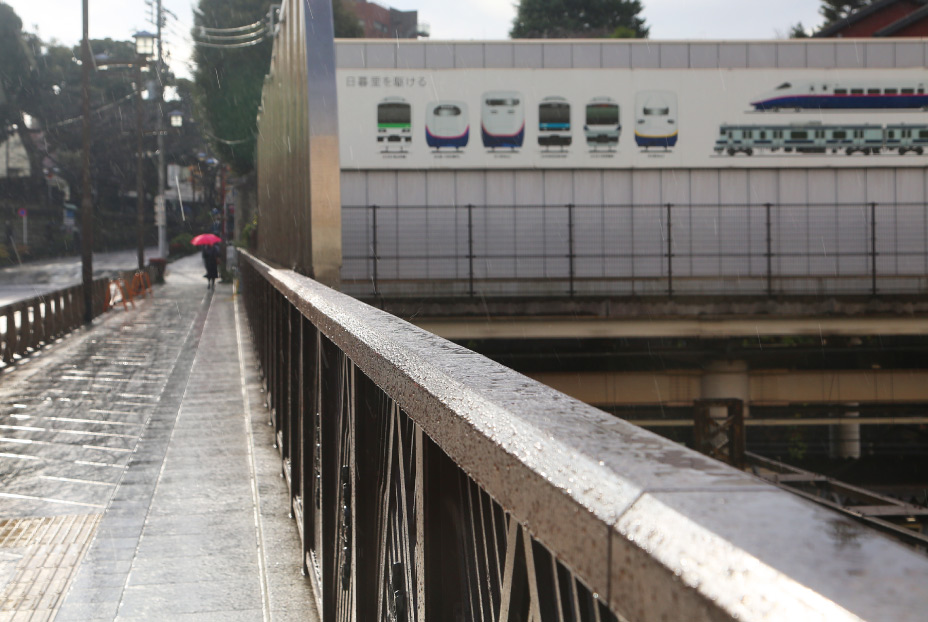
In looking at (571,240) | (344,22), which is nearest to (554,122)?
(571,240)

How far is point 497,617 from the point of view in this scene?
1365 mm

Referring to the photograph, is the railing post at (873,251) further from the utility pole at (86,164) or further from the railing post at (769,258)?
the utility pole at (86,164)

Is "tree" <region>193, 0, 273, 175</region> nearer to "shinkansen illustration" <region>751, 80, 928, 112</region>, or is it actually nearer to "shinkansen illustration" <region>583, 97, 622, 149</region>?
"shinkansen illustration" <region>583, 97, 622, 149</region>

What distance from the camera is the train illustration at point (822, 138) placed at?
→ 1702 centimetres

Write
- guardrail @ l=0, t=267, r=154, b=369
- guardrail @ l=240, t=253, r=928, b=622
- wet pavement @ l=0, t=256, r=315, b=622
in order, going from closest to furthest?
guardrail @ l=240, t=253, r=928, b=622 → wet pavement @ l=0, t=256, r=315, b=622 → guardrail @ l=0, t=267, r=154, b=369

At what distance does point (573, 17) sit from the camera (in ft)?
191

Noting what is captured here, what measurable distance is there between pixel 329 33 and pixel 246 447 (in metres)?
3.77

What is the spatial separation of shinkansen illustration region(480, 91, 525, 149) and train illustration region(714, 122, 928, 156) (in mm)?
3286

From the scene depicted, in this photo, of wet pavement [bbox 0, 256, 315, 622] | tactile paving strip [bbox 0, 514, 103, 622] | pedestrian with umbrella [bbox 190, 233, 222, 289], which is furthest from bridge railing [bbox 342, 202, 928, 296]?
pedestrian with umbrella [bbox 190, 233, 222, 289]

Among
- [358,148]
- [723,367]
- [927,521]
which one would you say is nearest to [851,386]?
[723,367]

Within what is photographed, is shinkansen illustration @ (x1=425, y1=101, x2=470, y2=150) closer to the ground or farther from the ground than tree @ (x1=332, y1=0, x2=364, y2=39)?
closer to the ground

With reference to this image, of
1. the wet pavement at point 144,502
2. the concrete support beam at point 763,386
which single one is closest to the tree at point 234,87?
the concrete support beam at point 763,386

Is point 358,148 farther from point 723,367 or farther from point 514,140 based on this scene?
point 723,367

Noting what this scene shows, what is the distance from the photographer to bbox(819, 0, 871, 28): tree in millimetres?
51859
